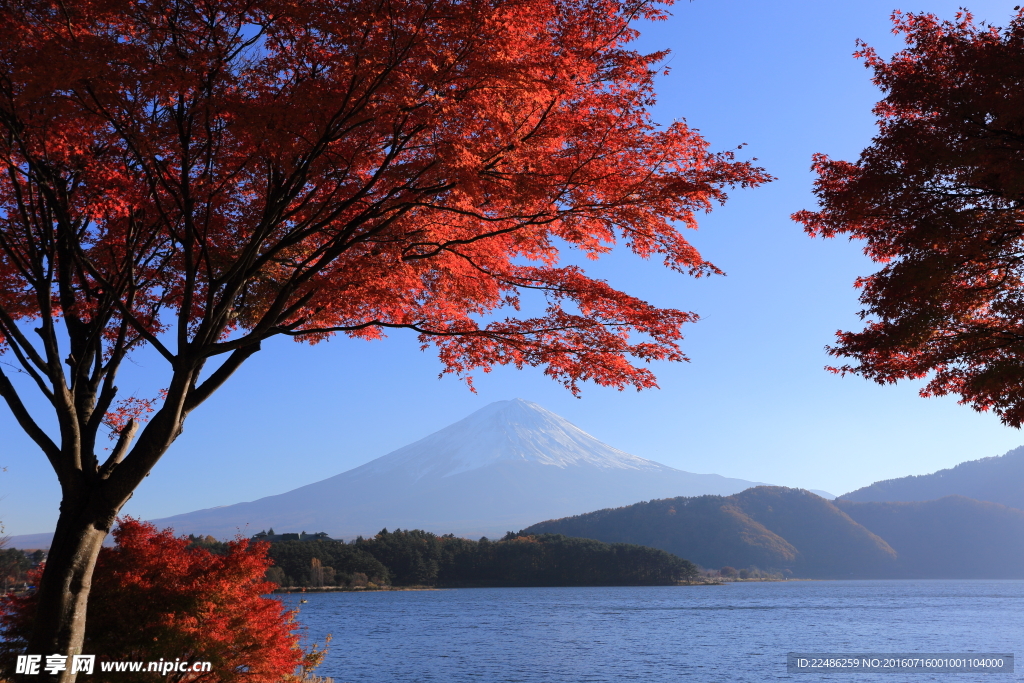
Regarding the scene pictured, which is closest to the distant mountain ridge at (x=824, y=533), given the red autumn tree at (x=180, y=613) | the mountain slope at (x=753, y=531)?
the mountain slope at (x=753, y=531)

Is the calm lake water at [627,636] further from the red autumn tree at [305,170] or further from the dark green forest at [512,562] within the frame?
the red autumn tree at [305,170]

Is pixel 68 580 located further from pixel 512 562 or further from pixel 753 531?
pixel 753 531

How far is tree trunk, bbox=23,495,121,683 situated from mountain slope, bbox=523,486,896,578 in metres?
137

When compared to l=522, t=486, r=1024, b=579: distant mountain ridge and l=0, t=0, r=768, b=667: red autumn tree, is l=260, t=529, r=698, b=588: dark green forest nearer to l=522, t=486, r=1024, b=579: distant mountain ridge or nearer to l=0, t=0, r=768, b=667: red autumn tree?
l=522, t=486, r=1024, b=579: distant mountain ridge

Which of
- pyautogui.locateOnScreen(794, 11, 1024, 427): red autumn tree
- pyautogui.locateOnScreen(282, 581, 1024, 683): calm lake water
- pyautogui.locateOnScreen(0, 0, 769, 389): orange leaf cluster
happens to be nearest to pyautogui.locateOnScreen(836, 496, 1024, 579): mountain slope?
pyautogui.locateOnScreen(282, 581, 1024, 683): calm lake water

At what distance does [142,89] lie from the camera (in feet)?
19.5

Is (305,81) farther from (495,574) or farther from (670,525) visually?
(670,525)

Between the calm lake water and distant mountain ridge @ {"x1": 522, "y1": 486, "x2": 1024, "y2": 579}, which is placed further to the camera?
distant mountain ridge @ {"x1": 522, "y1": 486, "x2": 1024, "y2": 579}

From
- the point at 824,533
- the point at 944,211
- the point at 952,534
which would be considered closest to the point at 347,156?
the point at 944,211

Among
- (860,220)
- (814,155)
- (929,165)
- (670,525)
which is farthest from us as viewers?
(670,525)

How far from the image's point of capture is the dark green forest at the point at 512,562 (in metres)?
104

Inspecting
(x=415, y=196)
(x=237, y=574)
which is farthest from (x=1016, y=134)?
(x=237, y=574)

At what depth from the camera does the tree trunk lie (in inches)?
234

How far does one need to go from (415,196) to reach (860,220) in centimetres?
580
